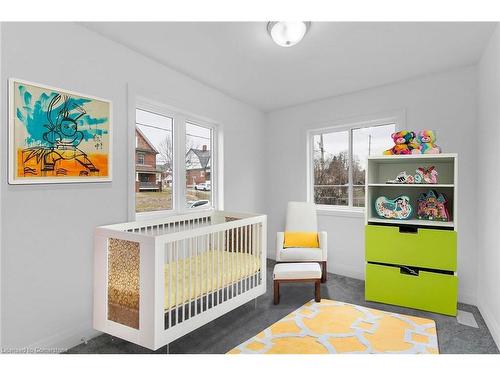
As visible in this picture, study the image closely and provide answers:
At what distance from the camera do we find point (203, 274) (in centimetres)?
232

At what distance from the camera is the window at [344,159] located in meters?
3.68

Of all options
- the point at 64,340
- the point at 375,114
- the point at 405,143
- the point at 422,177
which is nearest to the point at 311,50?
the point at 405,143

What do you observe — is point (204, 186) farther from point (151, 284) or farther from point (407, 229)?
point (407, 229)

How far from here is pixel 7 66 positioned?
5.98 ft

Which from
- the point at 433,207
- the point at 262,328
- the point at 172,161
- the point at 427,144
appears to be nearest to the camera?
the point at 262,328

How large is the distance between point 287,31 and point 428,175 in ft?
5.87

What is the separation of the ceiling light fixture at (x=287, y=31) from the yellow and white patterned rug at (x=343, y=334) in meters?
2.19

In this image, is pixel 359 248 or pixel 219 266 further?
pixel 359 248

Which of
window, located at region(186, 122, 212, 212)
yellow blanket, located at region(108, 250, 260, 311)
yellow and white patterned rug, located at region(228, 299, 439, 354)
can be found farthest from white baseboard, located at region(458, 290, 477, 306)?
window, located at region(186, 122, 212, 212)

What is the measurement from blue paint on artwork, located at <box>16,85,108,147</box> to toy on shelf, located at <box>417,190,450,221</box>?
2959 millimetres
